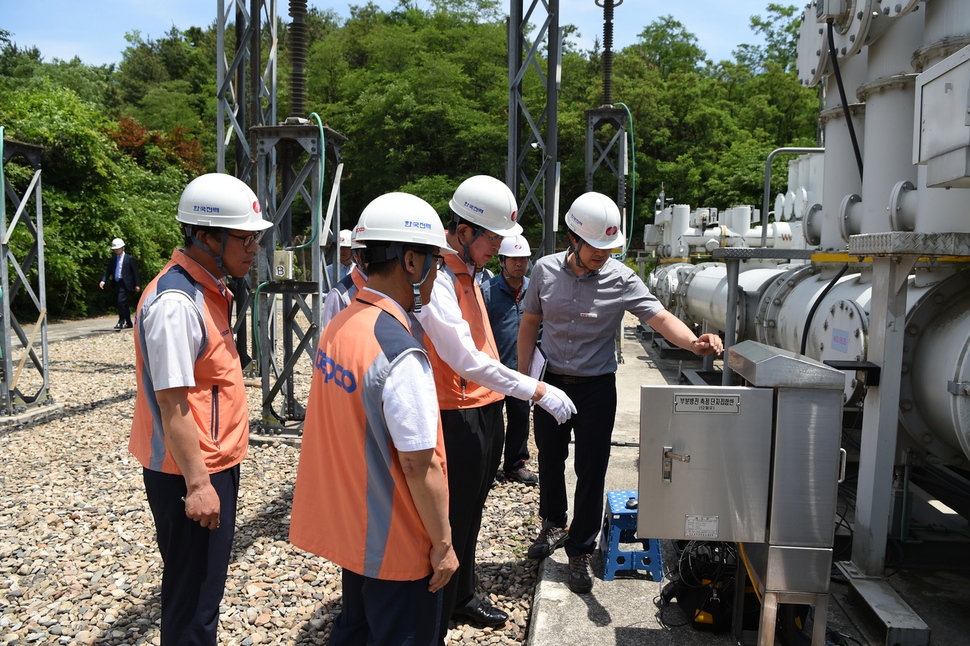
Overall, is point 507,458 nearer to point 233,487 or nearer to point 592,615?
point 592,615

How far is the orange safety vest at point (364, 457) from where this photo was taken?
1.96 meters

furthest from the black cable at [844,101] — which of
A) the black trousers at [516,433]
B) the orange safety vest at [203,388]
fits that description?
the orange safety vest at [203,388]

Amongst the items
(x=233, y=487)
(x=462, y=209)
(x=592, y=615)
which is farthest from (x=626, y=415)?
(x=233, y=487)

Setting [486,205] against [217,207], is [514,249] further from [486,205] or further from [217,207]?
[217,207]

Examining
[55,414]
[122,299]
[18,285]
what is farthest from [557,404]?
[122,299]

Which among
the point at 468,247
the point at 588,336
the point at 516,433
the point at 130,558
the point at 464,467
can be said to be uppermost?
the point at 468,247

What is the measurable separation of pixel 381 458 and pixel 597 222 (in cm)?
202

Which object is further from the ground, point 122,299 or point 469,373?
point 469,373

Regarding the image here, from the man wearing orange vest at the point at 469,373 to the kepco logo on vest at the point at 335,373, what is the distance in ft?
2.52

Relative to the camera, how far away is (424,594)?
2125 millimetres

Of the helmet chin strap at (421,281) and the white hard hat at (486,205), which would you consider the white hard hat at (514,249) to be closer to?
the white hard hat at (486,205)

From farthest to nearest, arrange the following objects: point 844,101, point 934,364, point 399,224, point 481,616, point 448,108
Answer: point 448,108
point 844,101
point 481,616
point 934,364
point 399,224

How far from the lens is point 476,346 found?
10.4ft

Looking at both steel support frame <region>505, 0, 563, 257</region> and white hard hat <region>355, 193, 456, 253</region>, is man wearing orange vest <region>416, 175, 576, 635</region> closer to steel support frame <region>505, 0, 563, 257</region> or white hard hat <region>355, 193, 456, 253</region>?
white hard hat <region>355, 193, 456, 253</region>
